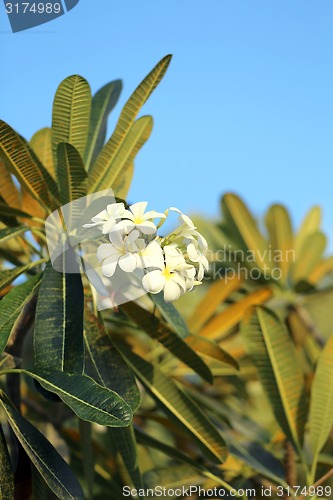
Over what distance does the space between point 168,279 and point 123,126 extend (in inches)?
Result: 19.2

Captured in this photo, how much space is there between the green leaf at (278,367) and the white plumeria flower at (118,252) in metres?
0.56

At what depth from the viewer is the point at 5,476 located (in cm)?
116

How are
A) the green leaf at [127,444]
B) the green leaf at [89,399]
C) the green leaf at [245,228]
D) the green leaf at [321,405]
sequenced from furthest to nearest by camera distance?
the green leaf at [245,228] → the green leaf at [321,405] → the green leaf at [127,444] → the green leaf at [89,399]

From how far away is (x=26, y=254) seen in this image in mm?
1726

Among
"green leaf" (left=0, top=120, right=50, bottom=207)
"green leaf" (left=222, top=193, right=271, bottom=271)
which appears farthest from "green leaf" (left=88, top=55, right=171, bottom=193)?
"green leaf" (left=222, top=193, right=271, bottom=271)

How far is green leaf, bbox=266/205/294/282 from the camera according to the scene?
2.41 meters

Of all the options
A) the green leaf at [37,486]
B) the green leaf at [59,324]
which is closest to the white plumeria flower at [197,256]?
the green leaf at [59,324]

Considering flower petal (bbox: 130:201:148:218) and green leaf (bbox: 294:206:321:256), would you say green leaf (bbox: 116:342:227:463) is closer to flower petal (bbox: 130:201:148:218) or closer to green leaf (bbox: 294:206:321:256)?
flower petal (bbox: 130:201:148:218)

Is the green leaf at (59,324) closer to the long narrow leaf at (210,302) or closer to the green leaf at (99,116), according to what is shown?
the green leaf at (99,116)

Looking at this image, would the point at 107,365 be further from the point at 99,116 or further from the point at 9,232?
the point at 99,116

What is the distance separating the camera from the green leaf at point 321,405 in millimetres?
1622

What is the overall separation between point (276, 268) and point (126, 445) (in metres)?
1.16

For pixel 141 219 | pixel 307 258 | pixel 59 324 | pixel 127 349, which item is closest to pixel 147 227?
pixel 141 219

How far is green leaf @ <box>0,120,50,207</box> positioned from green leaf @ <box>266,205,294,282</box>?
1120 mm
